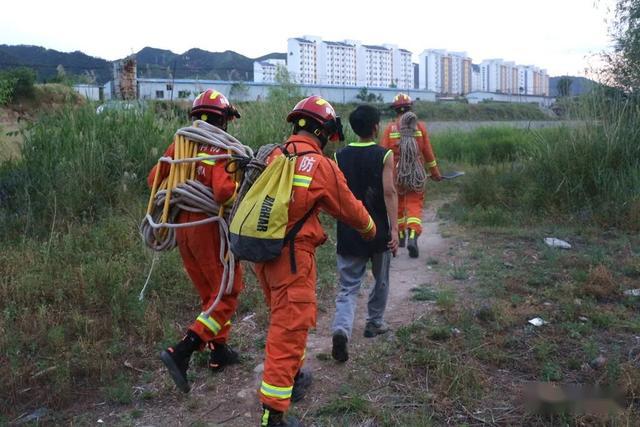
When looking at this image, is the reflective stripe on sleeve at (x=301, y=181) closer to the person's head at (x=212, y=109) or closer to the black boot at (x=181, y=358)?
the person's head at (x=212, y=109)

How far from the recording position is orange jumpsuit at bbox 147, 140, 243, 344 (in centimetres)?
399

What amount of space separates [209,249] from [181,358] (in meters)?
0.74

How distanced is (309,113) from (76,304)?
9.75ft

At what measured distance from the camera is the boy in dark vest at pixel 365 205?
14.9 feet

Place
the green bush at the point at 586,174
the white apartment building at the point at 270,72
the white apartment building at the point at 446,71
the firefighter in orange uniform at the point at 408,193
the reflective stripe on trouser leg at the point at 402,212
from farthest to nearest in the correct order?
the white apartment building at the point at 446,71 → the white apartment building at the point at 270,72 → the green bush at the point at 586,174 → the reflective stripe on trouser leg at the point at 402,212 → the firefighter in orange uniform at the point at 408,193

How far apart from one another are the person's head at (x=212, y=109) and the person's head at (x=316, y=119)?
0.75 meters

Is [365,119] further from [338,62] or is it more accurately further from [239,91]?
[338,62]

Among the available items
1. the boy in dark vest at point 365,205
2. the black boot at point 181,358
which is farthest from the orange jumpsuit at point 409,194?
the black boot at point 181,358

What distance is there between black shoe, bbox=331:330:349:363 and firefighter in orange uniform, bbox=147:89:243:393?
774mm

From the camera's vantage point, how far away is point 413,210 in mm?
7461

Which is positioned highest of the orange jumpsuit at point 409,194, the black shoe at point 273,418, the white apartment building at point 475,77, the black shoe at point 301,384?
the white apartment building at point 475,77

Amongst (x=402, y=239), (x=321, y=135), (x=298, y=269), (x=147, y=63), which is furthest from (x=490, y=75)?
(x=298, y=269)

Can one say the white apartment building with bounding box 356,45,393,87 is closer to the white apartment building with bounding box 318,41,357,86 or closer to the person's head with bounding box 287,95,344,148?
the white apartment building with bounding box 318,41,357,86

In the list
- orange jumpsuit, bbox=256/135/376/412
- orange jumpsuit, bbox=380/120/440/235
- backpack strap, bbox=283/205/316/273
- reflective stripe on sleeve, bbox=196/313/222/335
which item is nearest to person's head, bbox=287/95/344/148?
orange jumpsuit, bbox=256/135/376/412
